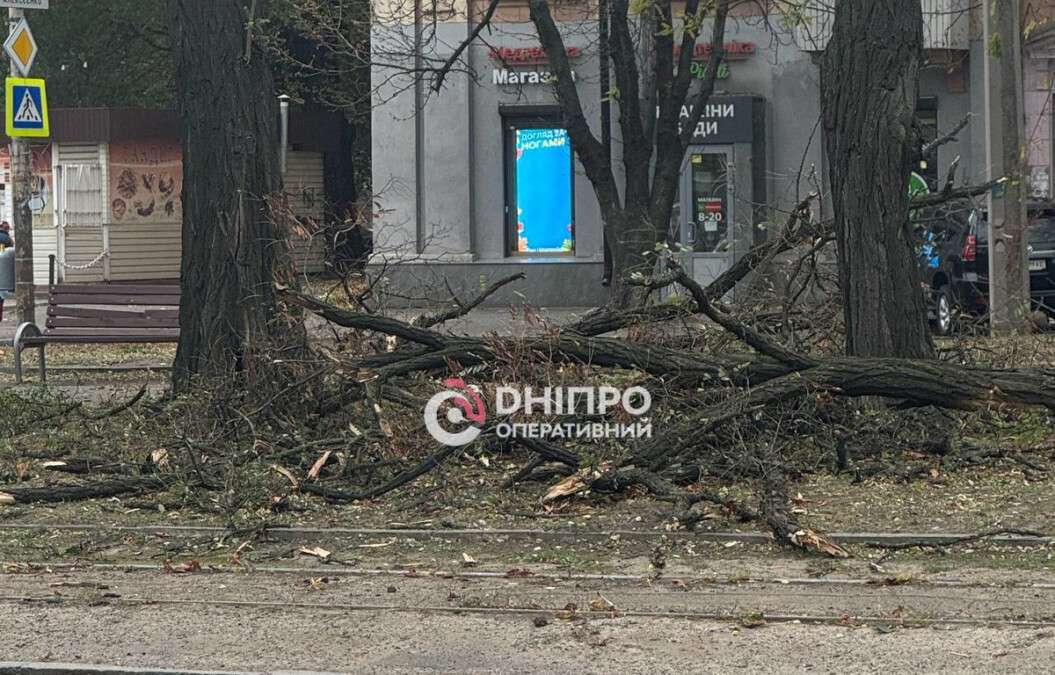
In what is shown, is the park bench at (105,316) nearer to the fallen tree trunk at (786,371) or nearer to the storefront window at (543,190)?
the fallen tree trunk at (786,371)

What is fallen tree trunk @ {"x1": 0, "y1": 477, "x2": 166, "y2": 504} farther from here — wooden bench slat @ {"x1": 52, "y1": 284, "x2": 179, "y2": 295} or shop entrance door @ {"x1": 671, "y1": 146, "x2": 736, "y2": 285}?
shop entrance door @ {"x1": 671, "y1": 146, "x2": 736, "y2": 285}

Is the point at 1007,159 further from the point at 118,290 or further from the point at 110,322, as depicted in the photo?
the point at 110,322

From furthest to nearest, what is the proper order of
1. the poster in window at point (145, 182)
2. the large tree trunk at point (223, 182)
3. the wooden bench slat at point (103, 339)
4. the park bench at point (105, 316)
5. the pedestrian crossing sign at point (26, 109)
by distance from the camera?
the poster in window at point (145, 182) < the pedestrian crossing sign at point (26, 109) < the park bench at point (105, 316) < the wooden bench slat at point (103, 339) < the large tree trunk at point (223, 182)

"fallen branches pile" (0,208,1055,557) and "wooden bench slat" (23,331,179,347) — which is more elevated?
"wooden bench slat" (23,331,179,347)

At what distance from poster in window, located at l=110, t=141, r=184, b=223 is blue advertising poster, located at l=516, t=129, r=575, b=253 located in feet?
26.4

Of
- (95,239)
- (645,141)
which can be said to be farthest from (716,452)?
(95,239)

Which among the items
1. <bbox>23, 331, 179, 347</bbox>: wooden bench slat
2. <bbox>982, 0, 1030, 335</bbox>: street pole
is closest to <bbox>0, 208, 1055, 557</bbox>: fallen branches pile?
<bbox>23, 331, 179, 347</bbox>: wooden bench slat

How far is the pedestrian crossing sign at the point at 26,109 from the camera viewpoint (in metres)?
17.7

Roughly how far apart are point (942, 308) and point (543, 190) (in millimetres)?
8079

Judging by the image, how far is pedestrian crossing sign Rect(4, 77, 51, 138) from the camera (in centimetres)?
1773

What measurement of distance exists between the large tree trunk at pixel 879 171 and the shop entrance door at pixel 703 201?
13.5 metres

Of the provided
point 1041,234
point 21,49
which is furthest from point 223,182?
point 1041,234

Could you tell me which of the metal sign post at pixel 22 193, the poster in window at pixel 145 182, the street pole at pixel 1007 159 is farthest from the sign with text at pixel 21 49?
the street pole at pixel 1007 159

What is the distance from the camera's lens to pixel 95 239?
29.6 meters
